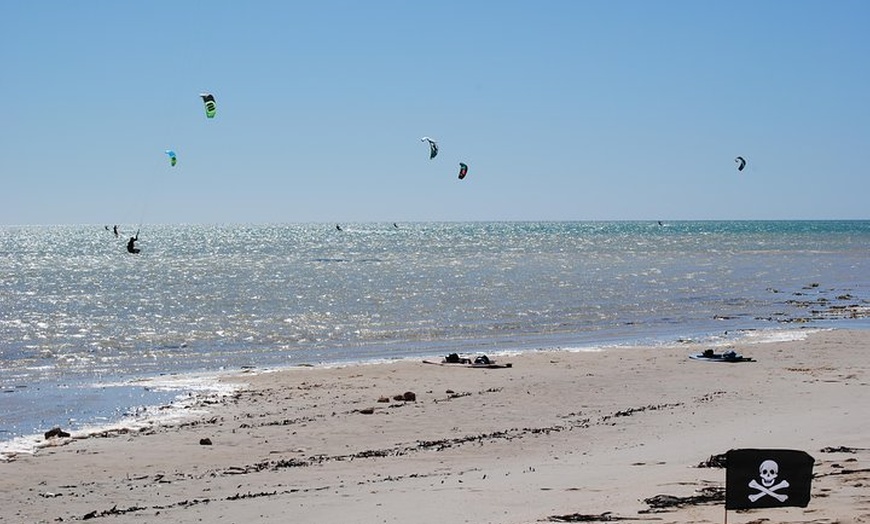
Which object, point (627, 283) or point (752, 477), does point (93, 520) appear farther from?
point (627, 283)

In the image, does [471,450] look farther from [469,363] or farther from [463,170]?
[463,170]

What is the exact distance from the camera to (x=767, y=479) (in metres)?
6.23

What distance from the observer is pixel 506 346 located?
25.5 m

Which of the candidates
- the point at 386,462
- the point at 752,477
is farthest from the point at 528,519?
the point at 386,462

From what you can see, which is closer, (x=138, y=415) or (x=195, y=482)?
(x=195, y=482)

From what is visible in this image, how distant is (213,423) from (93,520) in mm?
5431

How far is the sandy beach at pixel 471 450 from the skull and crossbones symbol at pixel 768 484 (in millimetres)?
921

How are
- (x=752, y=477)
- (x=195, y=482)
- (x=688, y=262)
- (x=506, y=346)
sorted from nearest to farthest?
(x=752, y=477), (x=195, y=482), (x=506, y=346), (x=688, y=262)

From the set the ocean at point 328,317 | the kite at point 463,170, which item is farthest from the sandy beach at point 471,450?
the kite at point 463,170

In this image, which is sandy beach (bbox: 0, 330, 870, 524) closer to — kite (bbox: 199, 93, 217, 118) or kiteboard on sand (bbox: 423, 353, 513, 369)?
kiteboard on sand (bbox: 423, 353, 513, 369)

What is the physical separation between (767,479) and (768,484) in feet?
0.12

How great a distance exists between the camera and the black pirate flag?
621cm

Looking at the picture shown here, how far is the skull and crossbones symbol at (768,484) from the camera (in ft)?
20.4

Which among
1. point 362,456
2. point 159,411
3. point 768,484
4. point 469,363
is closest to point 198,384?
point 159,411
